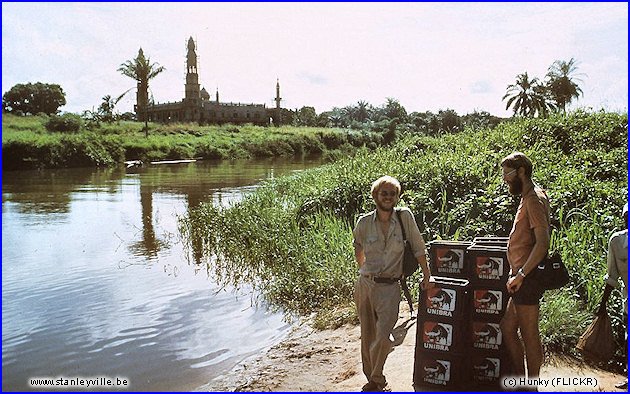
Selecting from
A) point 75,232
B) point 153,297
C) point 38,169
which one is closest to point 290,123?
point 38,169

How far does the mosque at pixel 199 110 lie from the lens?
240ft

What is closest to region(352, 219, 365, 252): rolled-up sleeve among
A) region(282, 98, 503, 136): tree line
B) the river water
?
the river water

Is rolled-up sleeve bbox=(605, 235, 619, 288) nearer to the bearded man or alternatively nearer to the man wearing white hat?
the man wearing white hat

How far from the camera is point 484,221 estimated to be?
321 inches

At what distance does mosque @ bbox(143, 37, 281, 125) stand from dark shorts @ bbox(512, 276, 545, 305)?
6763cm

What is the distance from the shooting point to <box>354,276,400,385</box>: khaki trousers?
14.4ft

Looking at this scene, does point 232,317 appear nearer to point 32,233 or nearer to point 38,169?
point 32,233

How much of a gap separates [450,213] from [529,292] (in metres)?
4.57

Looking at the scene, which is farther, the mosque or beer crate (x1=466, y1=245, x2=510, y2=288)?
the mosque

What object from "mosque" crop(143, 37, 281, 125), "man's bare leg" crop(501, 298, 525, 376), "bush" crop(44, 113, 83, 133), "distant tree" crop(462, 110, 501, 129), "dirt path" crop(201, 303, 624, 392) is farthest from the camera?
"mosque" crop(143, 37, 281, 125)

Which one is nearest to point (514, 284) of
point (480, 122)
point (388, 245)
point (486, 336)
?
point (486, 336)

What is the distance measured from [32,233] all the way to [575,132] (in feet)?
45.3

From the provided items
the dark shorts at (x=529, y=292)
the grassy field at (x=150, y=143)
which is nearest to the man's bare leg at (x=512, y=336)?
the dark shorts at (x=529, y=292)

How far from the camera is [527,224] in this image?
3969 mm
